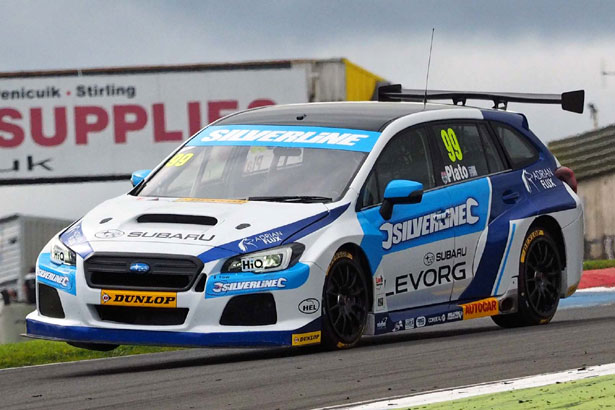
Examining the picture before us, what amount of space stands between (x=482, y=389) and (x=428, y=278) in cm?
368

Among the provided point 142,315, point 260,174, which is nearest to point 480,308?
point 260,174

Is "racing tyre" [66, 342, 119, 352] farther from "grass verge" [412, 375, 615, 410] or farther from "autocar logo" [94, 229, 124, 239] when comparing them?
"grass verge" [412, 375, 615, 410]

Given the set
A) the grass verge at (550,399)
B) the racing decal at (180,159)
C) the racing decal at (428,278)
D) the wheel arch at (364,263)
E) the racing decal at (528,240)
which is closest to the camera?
the grass verge at (550,399)

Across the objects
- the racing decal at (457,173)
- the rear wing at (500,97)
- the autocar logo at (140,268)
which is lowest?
the autocar logo at (140,268)

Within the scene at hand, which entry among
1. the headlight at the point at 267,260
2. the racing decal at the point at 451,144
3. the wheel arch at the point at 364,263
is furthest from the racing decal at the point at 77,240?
the racing decal at the point at 451,144

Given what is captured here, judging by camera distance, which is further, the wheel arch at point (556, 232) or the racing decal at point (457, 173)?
the wheel arch at point (556, 232)

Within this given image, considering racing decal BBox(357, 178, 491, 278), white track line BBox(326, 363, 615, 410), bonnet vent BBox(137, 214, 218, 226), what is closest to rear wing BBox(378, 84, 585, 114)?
racing decal BBox(357, 178, 491, 278)

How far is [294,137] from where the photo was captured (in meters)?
11.0

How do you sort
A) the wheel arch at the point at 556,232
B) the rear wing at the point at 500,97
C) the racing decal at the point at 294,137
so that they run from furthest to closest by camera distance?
the rear wing at the point at 500,97, the wheel arch at the point at 556,232, the racing decal at the point at 294,137

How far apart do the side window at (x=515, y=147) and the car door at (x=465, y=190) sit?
1.08 ft

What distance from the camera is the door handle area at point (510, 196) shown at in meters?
11.9

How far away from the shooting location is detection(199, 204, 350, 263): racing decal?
9.51 meters

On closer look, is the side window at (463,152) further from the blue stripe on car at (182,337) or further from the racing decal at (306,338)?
the blue stripe on car at (182,337)

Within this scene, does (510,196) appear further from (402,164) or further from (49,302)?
(49,302)
